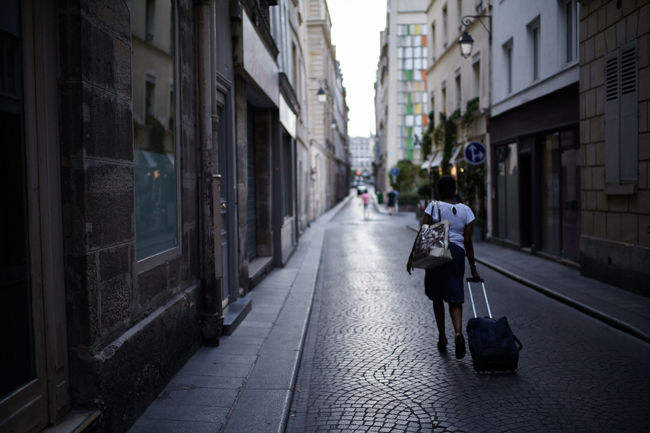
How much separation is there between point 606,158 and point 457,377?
20.9ft

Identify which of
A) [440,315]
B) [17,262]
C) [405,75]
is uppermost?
[405,75]

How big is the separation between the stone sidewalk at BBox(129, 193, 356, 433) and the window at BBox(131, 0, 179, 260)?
1157mm

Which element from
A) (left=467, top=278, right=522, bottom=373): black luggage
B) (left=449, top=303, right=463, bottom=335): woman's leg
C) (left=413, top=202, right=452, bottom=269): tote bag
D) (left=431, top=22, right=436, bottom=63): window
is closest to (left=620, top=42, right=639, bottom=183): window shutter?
(left=449, top=303, right=463, bottom=335): woman's leg

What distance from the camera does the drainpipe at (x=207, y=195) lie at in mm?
6461

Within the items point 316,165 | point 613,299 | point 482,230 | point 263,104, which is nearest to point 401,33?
point 316,165

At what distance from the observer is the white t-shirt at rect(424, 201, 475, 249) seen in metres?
6.21

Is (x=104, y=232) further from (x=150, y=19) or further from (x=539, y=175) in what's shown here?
(x=539, y=175)

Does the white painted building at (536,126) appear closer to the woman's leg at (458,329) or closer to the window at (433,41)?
the woman's leg at (458,329)

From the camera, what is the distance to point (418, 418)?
4.55 metres

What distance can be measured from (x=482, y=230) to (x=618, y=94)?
398 inches

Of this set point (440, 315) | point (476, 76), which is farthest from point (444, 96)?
point (440, 315)

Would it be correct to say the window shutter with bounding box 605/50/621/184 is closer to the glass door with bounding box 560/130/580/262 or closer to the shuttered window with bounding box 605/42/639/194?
the shuttered window with bounding box 605/42/639/194

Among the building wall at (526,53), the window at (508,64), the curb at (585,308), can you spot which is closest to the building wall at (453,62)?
the building wall at (526,53)

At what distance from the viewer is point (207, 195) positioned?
256 inches
